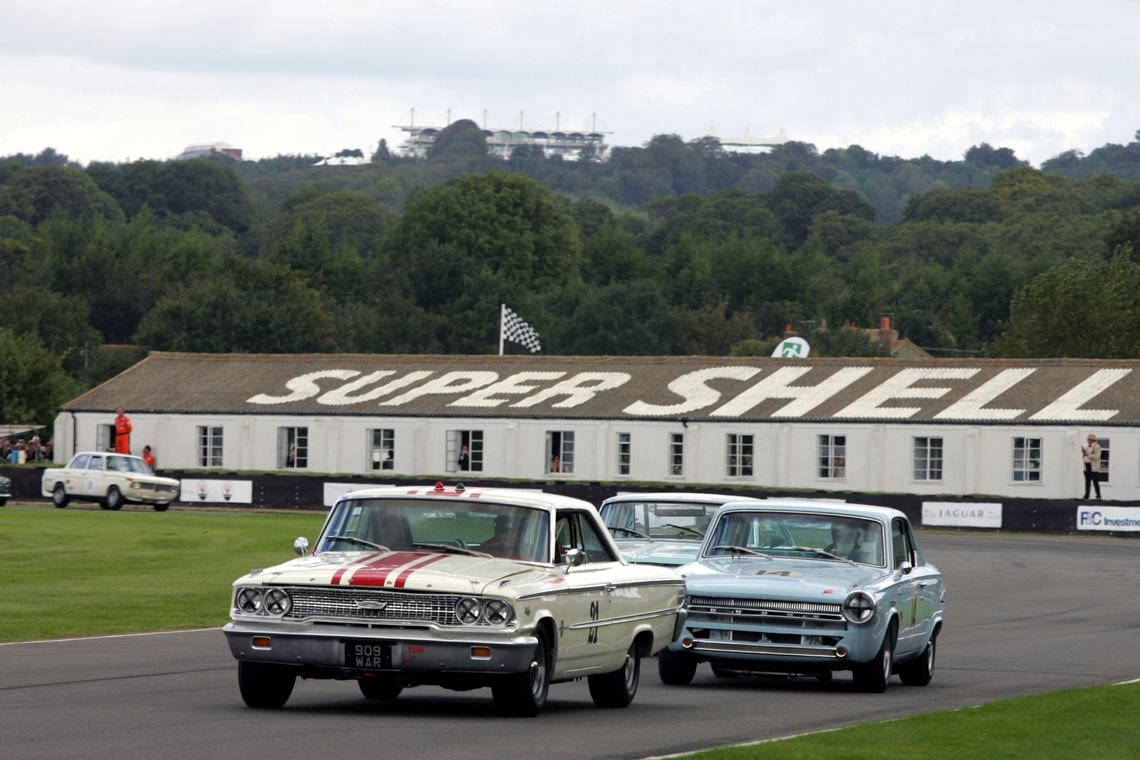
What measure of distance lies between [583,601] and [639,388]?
49.8 meters

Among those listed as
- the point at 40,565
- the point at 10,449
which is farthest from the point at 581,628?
the point at 10,449

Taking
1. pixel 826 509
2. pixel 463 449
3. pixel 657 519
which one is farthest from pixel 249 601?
pixel 463 449

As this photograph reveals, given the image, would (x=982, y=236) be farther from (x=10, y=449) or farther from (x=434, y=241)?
(x=10, y=449)

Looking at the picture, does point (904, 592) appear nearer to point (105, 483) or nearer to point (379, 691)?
point (379, 691)

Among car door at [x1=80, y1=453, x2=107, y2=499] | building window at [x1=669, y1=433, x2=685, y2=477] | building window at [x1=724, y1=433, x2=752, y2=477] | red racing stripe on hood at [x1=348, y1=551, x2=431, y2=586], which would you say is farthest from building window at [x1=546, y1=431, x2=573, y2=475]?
red racing stripe on hood at [x1=348, y1=551, x2=431, y2=586]

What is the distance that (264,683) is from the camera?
488 inches

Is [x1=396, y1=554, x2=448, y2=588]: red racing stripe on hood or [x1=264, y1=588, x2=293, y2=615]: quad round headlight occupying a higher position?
[x1=396, y1=554, x2=448, y2=588]: red racing stripe on hood

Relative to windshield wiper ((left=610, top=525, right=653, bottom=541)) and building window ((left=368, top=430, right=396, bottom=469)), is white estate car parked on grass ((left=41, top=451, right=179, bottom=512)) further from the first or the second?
windshield wiper ((left=610, top=525, right=653, bottom=541))

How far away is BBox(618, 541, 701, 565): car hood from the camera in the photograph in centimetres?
1859

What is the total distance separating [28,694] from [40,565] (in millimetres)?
16721

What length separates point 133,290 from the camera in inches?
5167

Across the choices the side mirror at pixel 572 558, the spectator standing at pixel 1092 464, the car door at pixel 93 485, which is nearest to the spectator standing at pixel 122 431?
the car door at pixel 93 485

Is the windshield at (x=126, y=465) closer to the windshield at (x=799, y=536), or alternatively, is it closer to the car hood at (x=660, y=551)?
the car hood at (x=660, y=551)

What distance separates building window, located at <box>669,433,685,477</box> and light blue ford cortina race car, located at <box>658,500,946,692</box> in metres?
43.2
